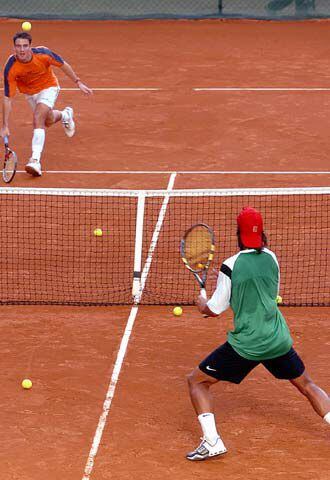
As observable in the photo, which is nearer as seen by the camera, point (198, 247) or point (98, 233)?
point (198, 247)

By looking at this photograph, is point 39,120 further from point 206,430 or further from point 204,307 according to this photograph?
point 206,430

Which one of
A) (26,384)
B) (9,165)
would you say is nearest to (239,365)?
(26,384)

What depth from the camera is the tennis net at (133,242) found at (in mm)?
11555

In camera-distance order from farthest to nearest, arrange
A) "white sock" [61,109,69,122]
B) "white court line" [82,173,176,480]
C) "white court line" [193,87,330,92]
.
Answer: "white court line" [193,87,330,92] → "white sock" [61,109,69,122] → "white court line" [82,173,176,480]

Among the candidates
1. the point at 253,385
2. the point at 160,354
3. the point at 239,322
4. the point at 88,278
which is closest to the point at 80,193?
the point at 88,278

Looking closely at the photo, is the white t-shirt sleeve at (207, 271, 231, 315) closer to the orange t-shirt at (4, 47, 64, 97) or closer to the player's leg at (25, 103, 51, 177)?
the player's leg at (25, 103, 51, 177)

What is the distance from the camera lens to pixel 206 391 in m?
8.34

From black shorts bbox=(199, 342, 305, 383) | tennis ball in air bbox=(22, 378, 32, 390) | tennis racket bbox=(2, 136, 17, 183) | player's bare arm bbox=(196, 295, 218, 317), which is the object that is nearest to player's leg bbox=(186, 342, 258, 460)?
black shorts bbox=(199, 342, 305, 383)

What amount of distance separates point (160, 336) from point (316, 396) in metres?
2.58

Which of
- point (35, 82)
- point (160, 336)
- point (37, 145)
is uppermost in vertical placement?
point (35, 82)

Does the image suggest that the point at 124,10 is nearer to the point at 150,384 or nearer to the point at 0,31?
the point at 0,31

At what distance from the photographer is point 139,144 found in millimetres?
16578

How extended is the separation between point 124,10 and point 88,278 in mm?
13852

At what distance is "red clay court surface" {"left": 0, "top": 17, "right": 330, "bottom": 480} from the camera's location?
8.34 metres
